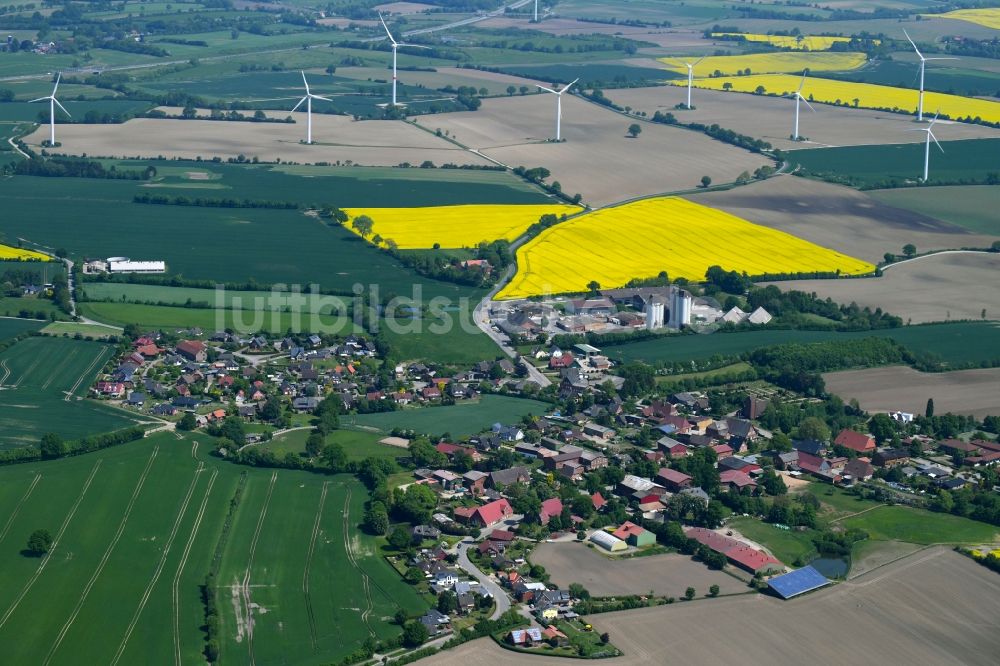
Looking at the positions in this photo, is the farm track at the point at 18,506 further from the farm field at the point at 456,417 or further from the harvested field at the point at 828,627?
the harvested field at the point at 828,627

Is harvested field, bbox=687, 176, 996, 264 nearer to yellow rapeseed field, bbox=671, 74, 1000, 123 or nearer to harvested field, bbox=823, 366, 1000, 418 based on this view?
harvested field, bbox=823, 366, 1000, 418

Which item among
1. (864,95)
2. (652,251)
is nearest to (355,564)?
(652,251)

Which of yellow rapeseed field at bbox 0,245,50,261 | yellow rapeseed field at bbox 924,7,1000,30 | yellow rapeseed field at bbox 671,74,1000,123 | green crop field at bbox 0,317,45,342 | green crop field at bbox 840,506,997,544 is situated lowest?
green crop field at bbox 840,506,997,544

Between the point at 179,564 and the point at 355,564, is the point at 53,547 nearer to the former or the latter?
the point at 179,564

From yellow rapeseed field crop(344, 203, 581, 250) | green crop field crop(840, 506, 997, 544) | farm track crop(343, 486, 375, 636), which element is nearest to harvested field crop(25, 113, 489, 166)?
yellow rapeseed field crop(344, 203, 581, 250)

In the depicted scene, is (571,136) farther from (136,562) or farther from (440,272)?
(136,562)

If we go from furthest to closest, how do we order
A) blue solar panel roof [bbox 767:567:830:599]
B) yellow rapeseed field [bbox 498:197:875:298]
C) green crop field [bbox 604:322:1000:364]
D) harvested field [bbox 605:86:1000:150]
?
harvested field [bbox 605:86:1000:150] → yellow rapeseed field [bbox 498:197:875:298] → green crop field [bbox 604:322:1000:364] → blue solar panel roof [bbox 767:567:830:599]
